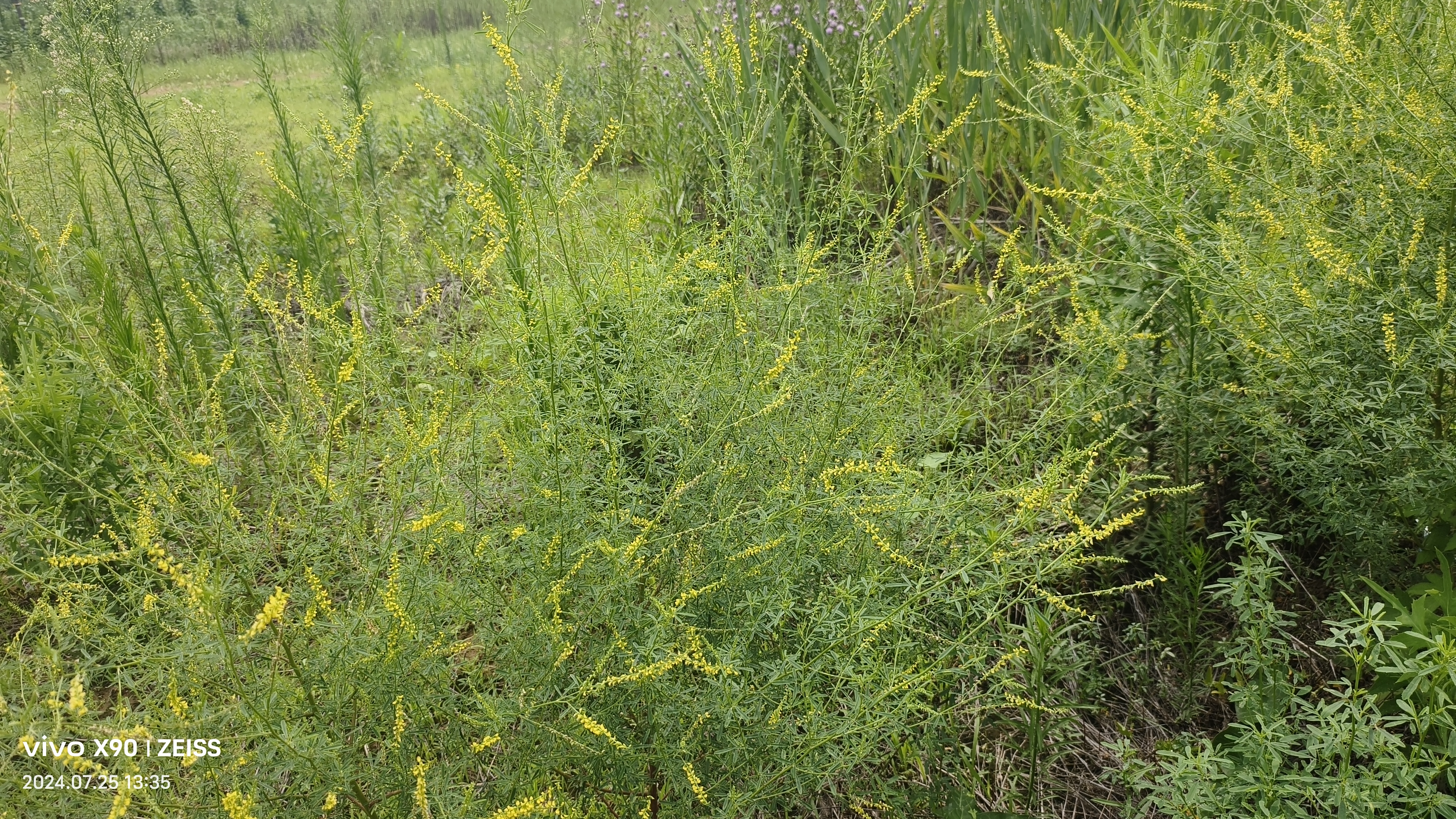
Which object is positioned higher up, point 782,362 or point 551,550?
point 782,362

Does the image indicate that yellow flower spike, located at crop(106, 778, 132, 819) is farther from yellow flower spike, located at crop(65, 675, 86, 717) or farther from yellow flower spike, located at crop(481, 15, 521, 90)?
yellow flower spike, located at crop(481, 15, 521, 90)

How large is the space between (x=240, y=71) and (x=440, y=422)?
4.45 meters

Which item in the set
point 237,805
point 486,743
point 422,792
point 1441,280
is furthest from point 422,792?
point 1441,280

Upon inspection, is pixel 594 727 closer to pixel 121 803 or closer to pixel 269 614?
pixel 269 614

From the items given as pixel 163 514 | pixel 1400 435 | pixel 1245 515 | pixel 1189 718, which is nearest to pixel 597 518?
pixel 163 514

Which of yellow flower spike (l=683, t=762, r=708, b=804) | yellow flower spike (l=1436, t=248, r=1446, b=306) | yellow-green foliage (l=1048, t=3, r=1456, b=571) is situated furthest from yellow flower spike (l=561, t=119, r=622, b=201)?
yellow flower spike (l=1436, t=248, r=1446, b=306)

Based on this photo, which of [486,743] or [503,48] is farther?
[503,48]

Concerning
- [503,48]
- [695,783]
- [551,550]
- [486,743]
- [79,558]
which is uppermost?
[503,48]
